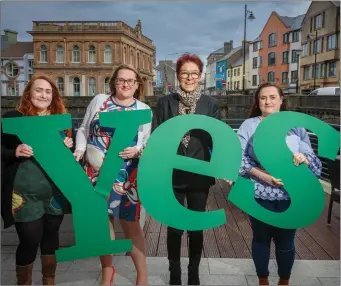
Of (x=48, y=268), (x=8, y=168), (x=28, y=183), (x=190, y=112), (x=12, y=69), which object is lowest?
(x=48, y=268)

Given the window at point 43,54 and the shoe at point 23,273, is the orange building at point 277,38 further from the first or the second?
the shoe at point 23,273

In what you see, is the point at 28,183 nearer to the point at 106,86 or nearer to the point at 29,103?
the point at 29,103

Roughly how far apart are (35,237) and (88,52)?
1.46 m

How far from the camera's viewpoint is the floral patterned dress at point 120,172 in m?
2.33

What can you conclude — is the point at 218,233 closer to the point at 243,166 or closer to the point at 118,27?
the point at 243,166

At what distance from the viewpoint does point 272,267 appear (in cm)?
287

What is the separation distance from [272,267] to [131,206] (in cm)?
138

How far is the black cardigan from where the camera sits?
7.29 ft

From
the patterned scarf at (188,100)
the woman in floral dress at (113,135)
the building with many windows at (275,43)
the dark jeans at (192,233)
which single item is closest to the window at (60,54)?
the woman in floral dress at (113,135)

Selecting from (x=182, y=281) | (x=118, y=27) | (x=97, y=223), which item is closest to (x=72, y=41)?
(x=118, y=27)

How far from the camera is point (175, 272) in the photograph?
263 centimetres

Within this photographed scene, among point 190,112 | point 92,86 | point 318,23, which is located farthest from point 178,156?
point 318,23

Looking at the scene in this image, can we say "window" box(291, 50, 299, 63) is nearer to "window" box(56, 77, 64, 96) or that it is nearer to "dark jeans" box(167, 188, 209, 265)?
"dark jeans" box(167, 188, 209, 265)

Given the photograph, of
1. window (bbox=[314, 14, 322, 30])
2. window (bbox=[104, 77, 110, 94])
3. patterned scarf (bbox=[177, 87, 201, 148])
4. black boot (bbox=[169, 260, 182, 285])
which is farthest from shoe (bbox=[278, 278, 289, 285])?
window (bbox=[314, 14, 322, 30])
